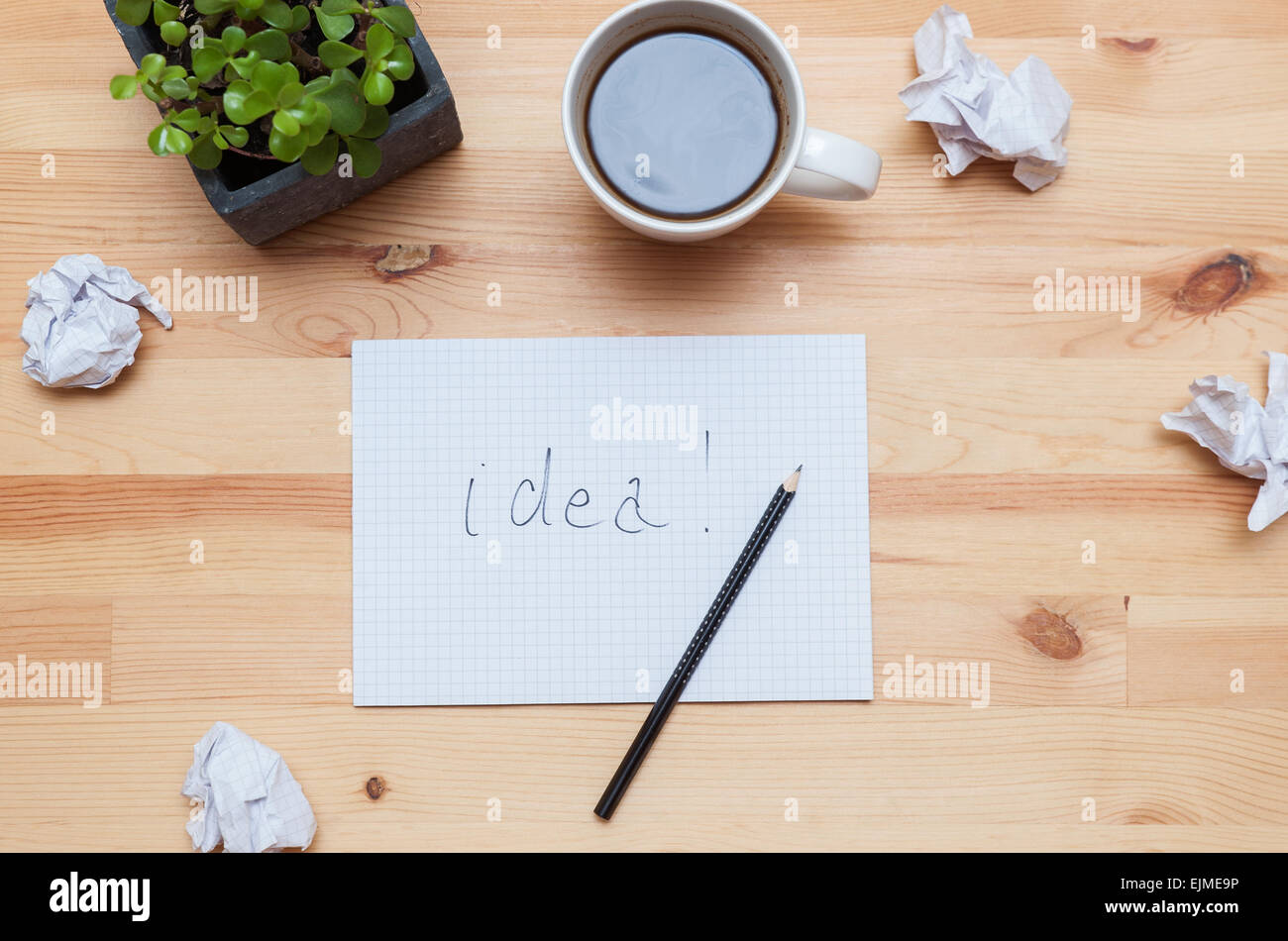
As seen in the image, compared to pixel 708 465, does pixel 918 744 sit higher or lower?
lower

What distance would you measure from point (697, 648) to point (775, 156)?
32 cm

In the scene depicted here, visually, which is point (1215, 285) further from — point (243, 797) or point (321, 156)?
point (243, 797)

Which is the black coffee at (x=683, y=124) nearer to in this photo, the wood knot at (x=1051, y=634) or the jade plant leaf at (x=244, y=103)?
the jade plant leaf at (x=244, y=103)

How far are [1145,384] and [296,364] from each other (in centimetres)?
58

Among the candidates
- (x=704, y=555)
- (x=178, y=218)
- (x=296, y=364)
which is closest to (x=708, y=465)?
(x=704, y=555)

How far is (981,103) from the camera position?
1.94ft

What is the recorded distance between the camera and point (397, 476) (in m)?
0.60

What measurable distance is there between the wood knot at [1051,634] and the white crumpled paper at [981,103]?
300mm

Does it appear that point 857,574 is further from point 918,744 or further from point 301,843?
point 301,843

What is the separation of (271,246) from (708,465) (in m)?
0.33

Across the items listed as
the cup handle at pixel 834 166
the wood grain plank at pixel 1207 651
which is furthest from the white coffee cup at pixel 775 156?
the wood grain plank at pixel 1207 651

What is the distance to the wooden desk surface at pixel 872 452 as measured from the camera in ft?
1.95

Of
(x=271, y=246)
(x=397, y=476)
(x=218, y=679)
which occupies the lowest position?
(x=218, y=679)

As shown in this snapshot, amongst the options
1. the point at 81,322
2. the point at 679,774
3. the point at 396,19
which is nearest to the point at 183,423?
the point at 81,322
